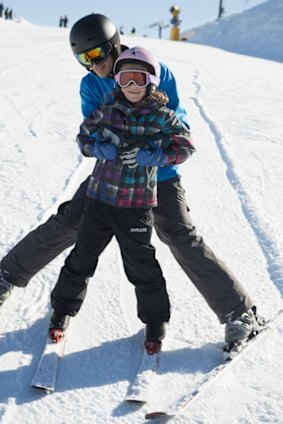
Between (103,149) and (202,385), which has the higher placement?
(103,149)

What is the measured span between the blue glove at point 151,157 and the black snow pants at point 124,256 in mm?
275

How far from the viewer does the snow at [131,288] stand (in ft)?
8.68

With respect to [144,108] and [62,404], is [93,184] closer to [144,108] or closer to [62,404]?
[144,108]

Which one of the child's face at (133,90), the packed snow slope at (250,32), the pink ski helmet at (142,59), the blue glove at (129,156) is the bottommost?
the packed snow slope at (250,32)

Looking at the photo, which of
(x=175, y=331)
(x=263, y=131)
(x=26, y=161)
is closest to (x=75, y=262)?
(x=175, y=331)

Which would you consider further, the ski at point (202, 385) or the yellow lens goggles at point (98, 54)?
the yellow lens goggles at point (98, 54)

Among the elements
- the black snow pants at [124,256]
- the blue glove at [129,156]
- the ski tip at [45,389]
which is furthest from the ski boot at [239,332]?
the blue glove at [129,156]

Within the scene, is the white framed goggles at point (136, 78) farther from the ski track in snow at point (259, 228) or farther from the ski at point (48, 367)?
the ski track in snow at point (259, 228)

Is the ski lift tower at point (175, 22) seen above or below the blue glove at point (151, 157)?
below

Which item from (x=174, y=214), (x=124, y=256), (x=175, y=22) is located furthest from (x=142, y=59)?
(x=175, y=22)

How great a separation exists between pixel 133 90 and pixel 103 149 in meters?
0.31

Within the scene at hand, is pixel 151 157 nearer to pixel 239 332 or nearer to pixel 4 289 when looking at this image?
pixel 239 332

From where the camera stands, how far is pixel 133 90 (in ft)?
9.04

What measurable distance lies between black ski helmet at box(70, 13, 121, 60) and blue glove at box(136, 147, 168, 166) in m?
0.63
